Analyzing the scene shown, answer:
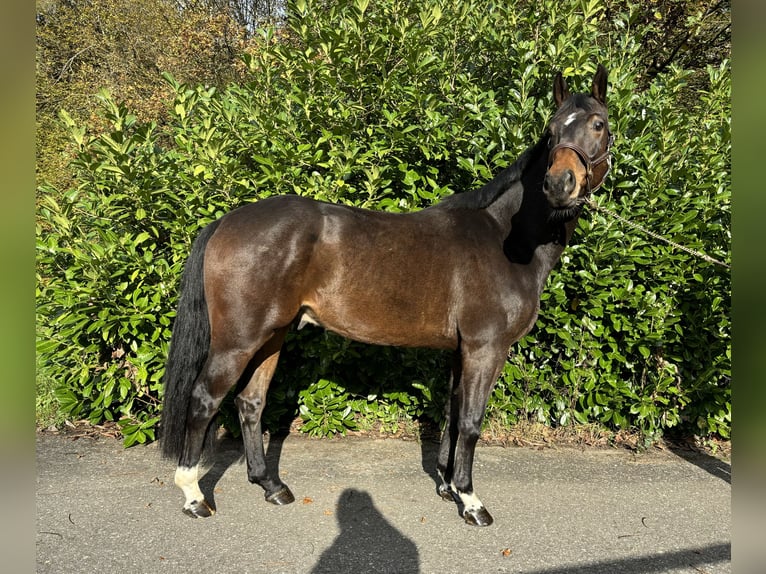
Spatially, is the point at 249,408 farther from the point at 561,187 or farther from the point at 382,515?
the point at 561,187

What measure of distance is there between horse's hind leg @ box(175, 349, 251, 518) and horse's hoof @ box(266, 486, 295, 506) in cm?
36

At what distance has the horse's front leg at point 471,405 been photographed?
3.16 meters

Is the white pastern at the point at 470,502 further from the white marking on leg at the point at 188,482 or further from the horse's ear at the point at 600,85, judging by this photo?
the horse's ear at the point at 600,85

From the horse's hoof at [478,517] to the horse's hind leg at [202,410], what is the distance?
1.55 m

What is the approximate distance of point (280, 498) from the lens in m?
3.30

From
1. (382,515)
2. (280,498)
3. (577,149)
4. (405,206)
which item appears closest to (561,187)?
(577,149)

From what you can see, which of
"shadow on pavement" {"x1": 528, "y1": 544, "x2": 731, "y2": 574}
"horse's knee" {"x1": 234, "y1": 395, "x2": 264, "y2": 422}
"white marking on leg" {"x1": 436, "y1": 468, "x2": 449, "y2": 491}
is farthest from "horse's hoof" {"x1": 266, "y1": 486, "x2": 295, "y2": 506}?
"shadow on pavement" {"x1": 528, "y1": 544, "x2": 731, "y2": 574}

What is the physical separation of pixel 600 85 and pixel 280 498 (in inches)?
126

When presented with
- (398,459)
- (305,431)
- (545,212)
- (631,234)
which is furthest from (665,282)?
(305,431)

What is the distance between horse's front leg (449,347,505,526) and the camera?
316 centimetres

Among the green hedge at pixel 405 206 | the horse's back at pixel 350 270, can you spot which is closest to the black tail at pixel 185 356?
the horse's back at pixel 350 270

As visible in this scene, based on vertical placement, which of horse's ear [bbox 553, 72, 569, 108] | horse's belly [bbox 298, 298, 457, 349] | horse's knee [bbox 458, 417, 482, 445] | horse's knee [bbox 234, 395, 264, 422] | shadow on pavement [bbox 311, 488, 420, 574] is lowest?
shadow on pavement [bbox 311, 488, 420, 574]

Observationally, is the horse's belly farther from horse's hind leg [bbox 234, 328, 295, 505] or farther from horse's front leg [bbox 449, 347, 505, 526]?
horse's hind leg [bbox 234, 328, 295, 505]

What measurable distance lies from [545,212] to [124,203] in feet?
10.6
